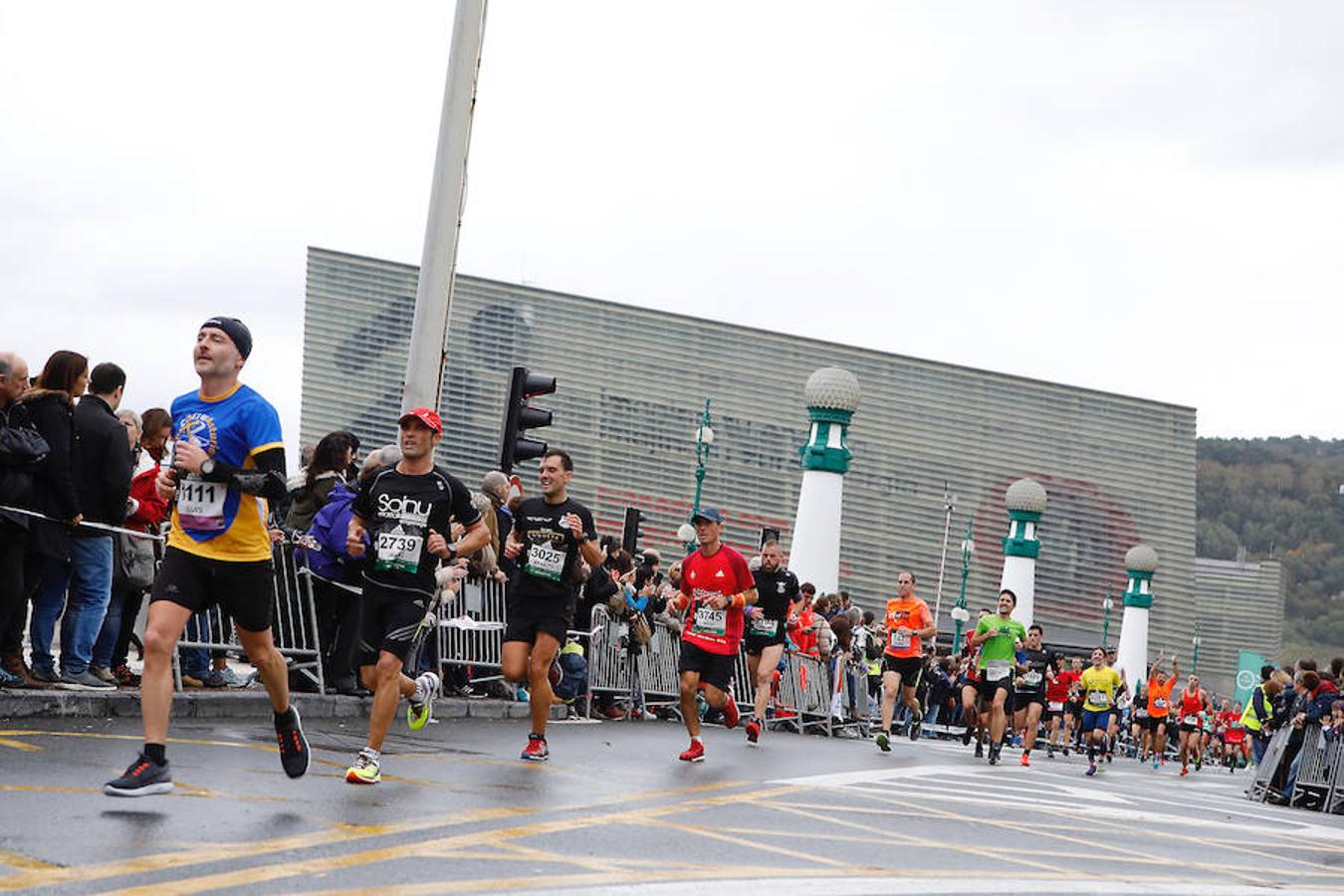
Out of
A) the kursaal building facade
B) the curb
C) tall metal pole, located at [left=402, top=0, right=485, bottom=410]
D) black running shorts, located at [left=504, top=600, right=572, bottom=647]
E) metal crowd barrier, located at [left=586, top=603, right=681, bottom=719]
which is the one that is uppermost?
the kursaal building facade

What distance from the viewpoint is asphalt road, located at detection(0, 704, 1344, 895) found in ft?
20.8

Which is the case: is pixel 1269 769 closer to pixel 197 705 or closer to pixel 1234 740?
pixel 197 705

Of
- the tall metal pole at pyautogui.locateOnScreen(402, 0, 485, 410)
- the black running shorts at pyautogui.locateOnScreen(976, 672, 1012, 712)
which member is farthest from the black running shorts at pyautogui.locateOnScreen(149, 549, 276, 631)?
the black running shorts at pyautogui.locateOnScreen(976, 672, 1012, 712)

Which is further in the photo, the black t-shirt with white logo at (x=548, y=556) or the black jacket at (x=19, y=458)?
the black t-shirt with white logo at (x=548, y=556)

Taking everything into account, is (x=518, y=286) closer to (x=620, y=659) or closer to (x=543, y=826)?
(x=620, y=659)

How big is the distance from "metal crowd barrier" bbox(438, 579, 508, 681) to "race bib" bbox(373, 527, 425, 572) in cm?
626

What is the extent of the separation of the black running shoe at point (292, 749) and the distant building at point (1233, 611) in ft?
330

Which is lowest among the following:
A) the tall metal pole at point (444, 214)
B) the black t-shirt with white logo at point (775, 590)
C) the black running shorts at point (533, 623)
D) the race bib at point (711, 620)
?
the black running shorts at point (533, 623)

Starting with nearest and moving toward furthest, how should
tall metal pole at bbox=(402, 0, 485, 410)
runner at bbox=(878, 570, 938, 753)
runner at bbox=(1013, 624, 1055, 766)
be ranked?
tall metal pole at bbox=(402, 0, 485, 410) < runner at bbox=(878, 570, 938, 753) < runner at bbox=(1013, 624, 1055, 766)

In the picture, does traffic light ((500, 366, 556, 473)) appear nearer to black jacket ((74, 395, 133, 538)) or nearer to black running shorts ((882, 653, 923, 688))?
black jacket ((74, 395, 133, 538))

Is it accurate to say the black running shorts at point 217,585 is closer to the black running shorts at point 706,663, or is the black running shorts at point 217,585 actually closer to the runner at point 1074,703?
the black running shorts at point 706,663

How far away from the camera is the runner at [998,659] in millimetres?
19297

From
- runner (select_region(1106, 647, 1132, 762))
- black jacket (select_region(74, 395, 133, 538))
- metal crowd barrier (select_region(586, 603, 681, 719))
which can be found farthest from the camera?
runner (select_region(1106, 647, 1132, 762))

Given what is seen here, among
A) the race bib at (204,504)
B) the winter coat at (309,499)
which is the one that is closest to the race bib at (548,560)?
the winter coat at (309,499)
